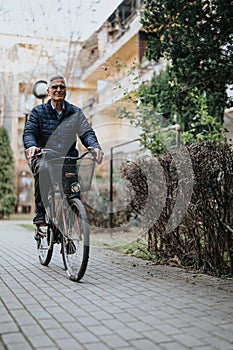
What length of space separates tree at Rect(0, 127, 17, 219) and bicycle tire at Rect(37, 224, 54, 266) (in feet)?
54.5

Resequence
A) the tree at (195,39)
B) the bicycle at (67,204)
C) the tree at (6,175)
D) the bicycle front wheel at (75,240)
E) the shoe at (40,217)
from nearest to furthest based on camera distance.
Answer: the bicycle front wheel at (75,240) < the bicycle at (67,204) < the shoe at (40,217) < the tree at (195,39) < the tree at (6,175)

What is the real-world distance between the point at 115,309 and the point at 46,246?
7.43 ft

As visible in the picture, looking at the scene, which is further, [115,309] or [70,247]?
[70,247]

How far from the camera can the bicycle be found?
5.02 meters

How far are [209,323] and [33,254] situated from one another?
430 centimetres

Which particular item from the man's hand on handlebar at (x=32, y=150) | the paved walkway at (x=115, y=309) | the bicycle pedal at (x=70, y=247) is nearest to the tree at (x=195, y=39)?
the man's hand on handlebar at (x=32, y=150)

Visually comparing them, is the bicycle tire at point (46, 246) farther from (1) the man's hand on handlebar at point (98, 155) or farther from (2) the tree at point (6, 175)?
(2) the tree at point (6, 175)

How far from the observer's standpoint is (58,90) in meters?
5.60

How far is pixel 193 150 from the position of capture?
529 cm

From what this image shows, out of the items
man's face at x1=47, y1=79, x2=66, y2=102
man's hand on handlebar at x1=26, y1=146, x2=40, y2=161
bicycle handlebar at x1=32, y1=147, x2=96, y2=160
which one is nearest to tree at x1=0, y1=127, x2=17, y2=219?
man's face at x1=47, y1=79, x2=66, y2=102

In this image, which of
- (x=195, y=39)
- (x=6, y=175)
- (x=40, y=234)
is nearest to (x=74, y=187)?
(x=40, y=234)

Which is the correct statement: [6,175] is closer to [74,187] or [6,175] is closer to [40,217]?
[40,217]

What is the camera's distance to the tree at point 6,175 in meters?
22.4

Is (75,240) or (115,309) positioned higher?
(75,240)
